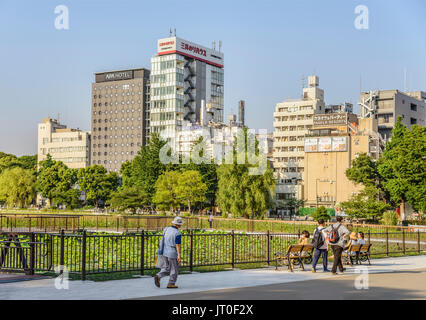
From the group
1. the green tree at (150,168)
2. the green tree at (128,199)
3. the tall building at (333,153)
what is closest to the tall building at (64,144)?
the green tree at (150,168)

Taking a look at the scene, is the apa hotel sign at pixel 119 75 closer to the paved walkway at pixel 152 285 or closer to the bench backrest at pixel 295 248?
the bench backrest at pixel 295 248

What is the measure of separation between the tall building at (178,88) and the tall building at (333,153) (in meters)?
41.3

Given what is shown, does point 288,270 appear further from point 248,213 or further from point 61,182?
point 61,182

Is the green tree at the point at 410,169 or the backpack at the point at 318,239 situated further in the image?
the green tree at the point at 410,169

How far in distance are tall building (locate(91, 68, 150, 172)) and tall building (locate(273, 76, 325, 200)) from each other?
1615 inches

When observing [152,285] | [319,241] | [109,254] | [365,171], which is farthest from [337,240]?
[365,171]

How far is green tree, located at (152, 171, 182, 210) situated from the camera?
8438 cm

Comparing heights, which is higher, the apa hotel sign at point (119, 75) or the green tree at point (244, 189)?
the apa hotel sign at point (119, 75)

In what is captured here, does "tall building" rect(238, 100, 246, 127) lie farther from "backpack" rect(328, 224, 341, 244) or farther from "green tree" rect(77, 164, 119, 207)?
"backpack" rect(328, 224, 341, 244)

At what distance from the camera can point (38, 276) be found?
1677cm

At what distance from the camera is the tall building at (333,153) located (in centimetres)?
9638

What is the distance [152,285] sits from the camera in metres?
15.6

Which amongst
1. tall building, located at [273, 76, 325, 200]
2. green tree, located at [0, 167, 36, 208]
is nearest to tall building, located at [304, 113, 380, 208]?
tall building, located at [273, 76, 325, 200]
